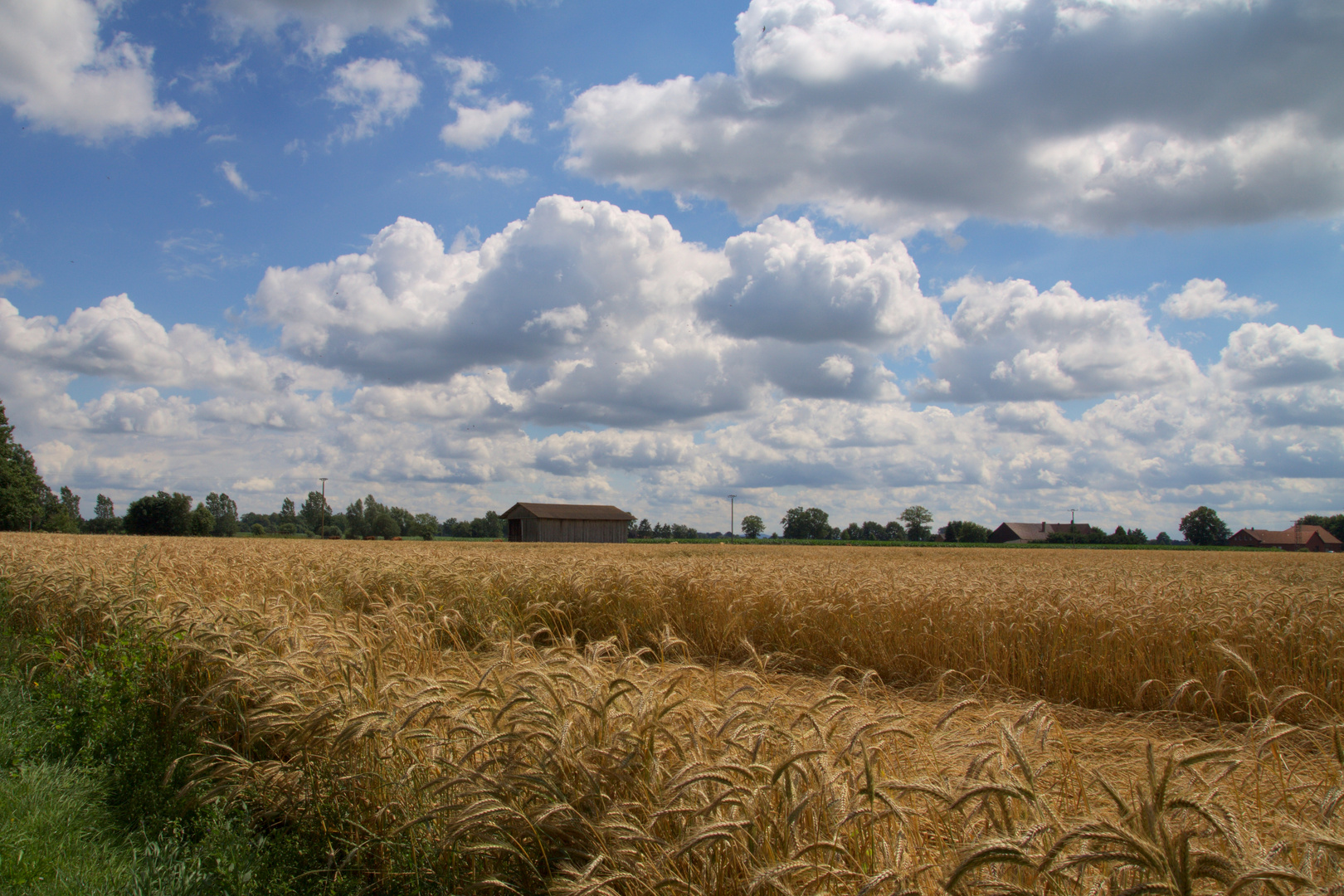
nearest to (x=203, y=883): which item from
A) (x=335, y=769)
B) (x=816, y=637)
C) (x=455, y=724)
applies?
(x=335, y=769)

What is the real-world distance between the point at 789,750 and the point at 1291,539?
122 metres

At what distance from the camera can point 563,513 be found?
2478 inches

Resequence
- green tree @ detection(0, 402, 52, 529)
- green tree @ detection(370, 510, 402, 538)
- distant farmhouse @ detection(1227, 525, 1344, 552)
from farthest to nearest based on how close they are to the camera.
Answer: green tree @ detection(370, 510, 402, 538) → distant farmhouse @ detection(1227, 525, 1344, 552) → green tree @ detection(0, 402, 52, 529)

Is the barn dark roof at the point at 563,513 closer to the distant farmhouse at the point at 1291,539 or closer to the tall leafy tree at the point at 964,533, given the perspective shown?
the tall leafy tree at the point at 964,533

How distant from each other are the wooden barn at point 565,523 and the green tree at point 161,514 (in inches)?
1519

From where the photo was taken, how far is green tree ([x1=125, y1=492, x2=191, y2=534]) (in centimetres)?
7438

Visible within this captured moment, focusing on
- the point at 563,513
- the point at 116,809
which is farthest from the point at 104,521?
the point at 116,809

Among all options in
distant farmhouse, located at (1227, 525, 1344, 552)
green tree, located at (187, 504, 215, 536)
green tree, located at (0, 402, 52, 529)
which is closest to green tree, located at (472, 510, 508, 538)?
green tree, located at (187, 504, 215, 536)

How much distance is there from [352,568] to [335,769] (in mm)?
7897

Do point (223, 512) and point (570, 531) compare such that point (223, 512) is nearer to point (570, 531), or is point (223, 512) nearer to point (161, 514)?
point (161, 514)

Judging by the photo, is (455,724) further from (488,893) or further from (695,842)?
(695,842)

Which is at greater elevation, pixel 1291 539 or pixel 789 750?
pixel 789 750

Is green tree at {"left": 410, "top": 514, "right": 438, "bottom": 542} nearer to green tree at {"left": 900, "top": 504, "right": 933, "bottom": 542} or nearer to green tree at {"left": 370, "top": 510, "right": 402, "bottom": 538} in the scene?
green tree at {"left": 370, "top": 510, "right": 402, "bottom": 538}

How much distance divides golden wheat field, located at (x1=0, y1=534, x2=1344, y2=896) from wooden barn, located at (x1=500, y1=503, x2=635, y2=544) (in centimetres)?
5353
